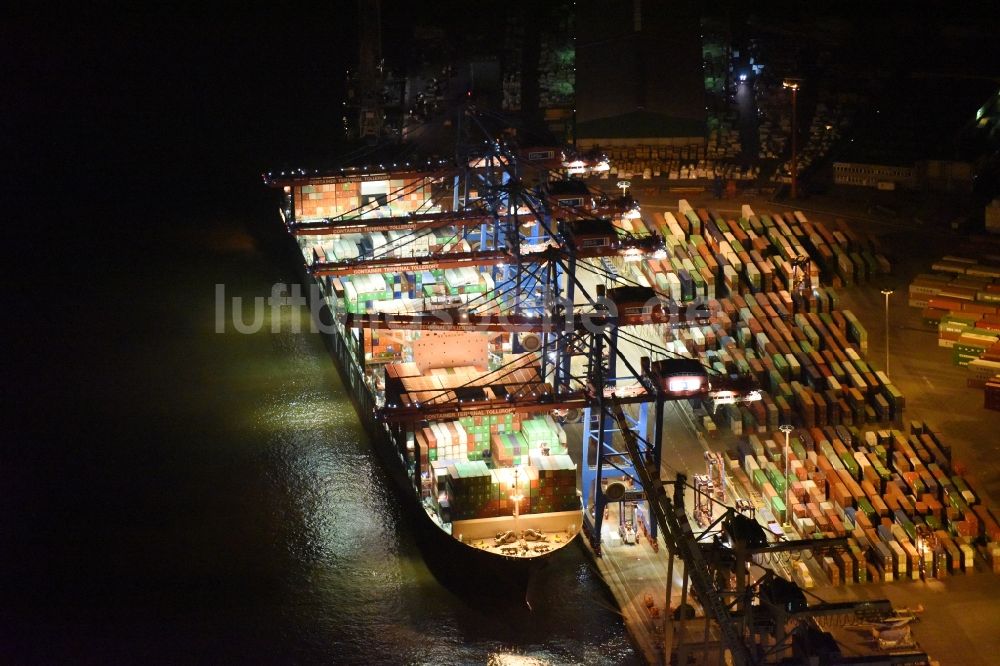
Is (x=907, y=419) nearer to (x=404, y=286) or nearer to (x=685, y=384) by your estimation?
(x=685, y=384)

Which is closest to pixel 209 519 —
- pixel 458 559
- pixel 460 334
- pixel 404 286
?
pixel 458 559

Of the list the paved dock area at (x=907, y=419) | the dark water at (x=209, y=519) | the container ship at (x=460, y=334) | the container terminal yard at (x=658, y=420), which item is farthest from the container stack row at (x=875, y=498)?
the dark water at (x=209, y=519)

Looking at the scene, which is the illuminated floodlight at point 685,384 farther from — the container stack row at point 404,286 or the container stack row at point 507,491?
the container stack row at point 404,286

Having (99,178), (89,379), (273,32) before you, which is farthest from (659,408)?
(273,32)

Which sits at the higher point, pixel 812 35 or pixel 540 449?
pixel 812 35

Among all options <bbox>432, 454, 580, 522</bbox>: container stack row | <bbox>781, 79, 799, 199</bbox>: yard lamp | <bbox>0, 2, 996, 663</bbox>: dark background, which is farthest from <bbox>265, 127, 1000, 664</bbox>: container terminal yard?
<bbox>0, 2, 996, 663</bbox>: dark background

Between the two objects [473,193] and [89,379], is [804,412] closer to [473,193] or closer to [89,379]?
[473,193]
